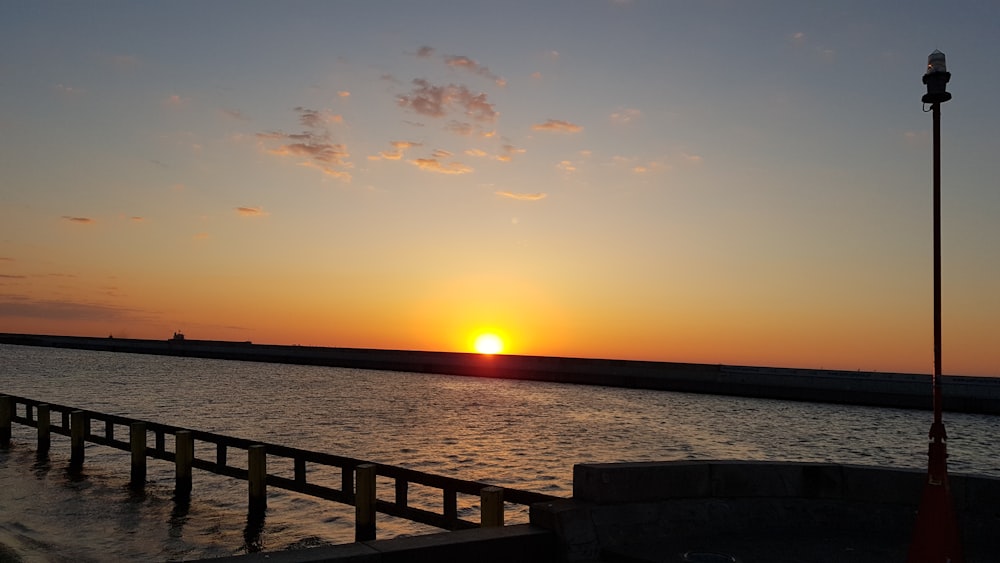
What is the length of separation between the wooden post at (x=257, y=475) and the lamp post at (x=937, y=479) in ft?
47.9

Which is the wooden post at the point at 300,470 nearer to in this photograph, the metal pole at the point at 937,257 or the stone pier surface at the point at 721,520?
the stone pier surface at the point at 721,520

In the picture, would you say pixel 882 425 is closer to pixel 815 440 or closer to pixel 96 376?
pixel 815 440

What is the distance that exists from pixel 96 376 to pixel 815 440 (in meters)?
86.7

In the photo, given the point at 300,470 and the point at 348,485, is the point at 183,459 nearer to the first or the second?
the point at 300,470

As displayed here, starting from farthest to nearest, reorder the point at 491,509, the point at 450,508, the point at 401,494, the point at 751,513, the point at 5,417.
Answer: the point at 5,417
the point at 401,494
the point at 450,508
the point at 491,509
the point at 751,513

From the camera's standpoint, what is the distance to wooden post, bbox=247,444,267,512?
18.7m

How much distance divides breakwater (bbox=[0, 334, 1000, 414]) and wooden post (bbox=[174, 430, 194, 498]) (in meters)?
64.6

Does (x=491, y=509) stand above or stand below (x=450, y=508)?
above

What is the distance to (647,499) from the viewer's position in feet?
31.7

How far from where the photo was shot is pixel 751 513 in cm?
1020

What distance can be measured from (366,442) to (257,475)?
21.2 m

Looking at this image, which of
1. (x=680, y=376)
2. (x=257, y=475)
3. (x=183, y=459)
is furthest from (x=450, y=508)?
(x=680, y=376)

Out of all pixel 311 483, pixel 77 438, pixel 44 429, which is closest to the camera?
pixel 311 483

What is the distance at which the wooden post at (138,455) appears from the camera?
24062 millimetres
